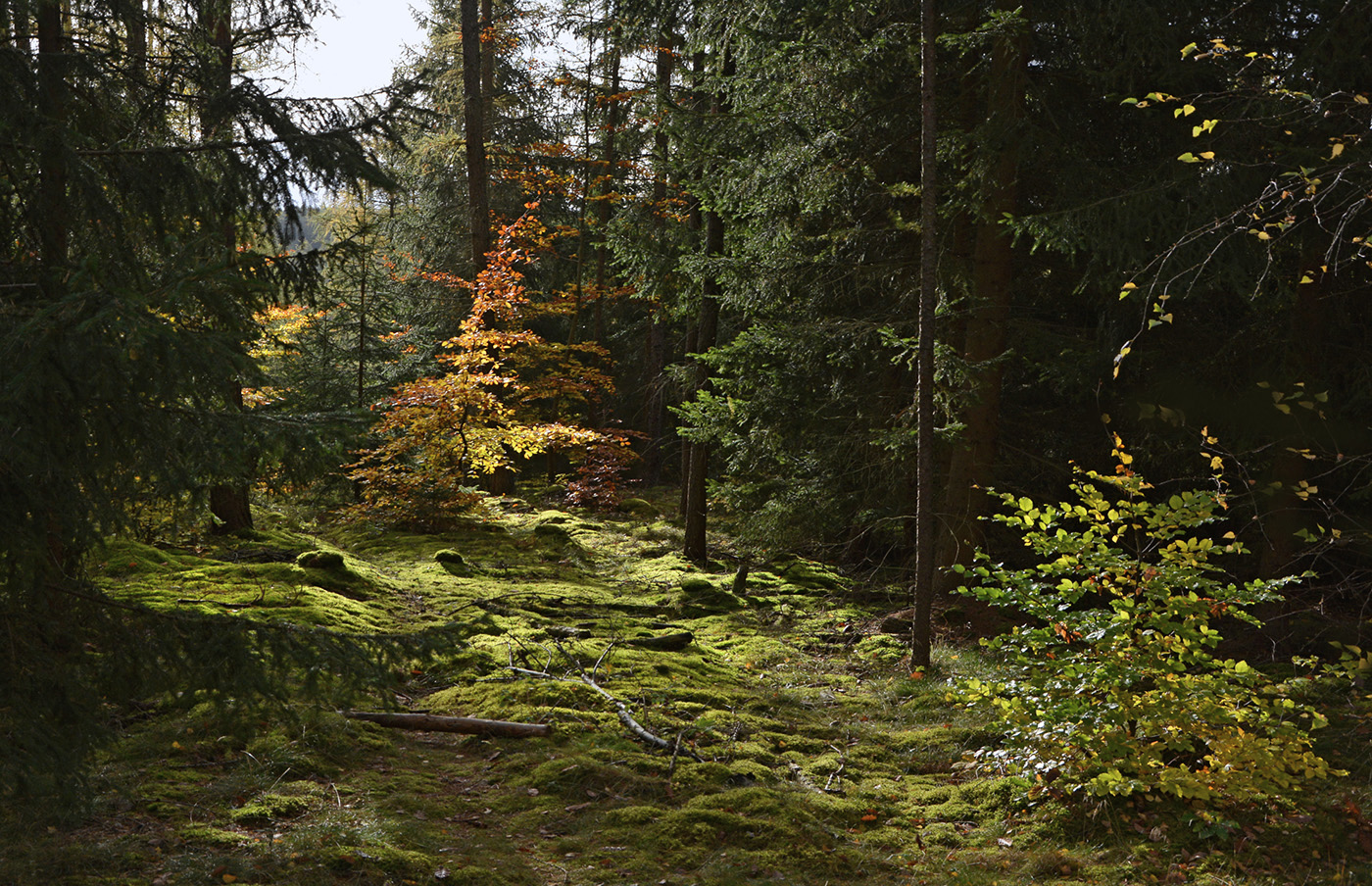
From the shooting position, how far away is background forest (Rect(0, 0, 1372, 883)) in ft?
11.8

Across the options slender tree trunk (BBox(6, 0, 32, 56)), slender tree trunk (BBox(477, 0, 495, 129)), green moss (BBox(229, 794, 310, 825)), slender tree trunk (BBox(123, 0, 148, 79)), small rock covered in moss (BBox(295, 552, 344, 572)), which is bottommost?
green moss (BBox(229, 794, 310, 825))

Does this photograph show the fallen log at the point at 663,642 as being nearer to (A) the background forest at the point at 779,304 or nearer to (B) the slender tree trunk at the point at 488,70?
(A) the background forest at the point at 779,304

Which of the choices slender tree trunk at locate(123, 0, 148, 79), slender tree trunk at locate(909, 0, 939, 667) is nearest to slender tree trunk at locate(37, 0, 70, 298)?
slender tree trunk at locate(123, 0, 148, 79)

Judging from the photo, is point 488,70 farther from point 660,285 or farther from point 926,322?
point 926,322

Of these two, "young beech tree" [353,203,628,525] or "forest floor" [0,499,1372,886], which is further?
"young beech tree" [353,203,628,525]

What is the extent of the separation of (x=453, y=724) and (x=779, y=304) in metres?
6.69

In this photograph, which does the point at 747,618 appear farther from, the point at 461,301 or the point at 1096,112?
the point at 461,301

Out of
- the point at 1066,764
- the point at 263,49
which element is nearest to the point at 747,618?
the point at 1066,764

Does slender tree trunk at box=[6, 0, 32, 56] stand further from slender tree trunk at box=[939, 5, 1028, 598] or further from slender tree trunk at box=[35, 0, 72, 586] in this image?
slender tree trunk at box=[939, 5, 1028, 598]

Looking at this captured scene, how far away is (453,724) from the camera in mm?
5789

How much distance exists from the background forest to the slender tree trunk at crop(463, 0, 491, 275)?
0.27 feet

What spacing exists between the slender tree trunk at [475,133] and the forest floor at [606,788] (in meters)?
9.37

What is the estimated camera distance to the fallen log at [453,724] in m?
5.68

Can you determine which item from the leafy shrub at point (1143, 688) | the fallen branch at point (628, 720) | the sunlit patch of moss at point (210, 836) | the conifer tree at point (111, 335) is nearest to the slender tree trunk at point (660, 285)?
the conifer tree at point (111, 335)
